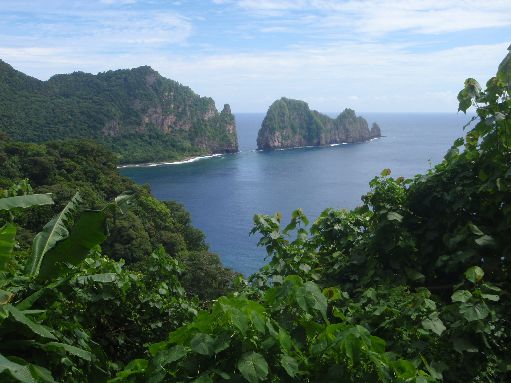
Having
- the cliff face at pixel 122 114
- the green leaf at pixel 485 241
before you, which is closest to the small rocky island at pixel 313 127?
the cliff face at pixel 122 114

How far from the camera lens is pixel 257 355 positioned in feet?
7.51

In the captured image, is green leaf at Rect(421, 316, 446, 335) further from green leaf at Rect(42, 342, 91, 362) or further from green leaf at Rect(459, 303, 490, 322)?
green leaf at Rect(42, 342, 91, 362)

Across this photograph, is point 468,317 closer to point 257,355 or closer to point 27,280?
point 257,355

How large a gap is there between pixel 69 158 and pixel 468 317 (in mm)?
35323

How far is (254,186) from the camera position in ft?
199

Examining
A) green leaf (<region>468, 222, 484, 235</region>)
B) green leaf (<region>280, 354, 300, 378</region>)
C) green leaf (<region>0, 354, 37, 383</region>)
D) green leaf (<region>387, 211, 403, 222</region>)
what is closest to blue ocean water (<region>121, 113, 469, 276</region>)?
green leaf (<region>387, 211, 403, 222</region>)

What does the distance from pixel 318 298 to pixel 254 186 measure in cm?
5812

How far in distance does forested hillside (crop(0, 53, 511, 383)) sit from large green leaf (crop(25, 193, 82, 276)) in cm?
1

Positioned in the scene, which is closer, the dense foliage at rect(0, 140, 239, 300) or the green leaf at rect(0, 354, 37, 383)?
the green leaf at rect(0, 354, 37, 383)

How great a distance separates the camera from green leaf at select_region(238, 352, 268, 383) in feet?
7.16

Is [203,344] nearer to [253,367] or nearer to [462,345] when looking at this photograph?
[253,367]

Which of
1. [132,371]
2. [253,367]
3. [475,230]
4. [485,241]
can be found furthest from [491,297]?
[132,371]

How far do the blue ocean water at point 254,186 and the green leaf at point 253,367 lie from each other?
29.7 m

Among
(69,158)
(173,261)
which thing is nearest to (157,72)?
(69,158)
